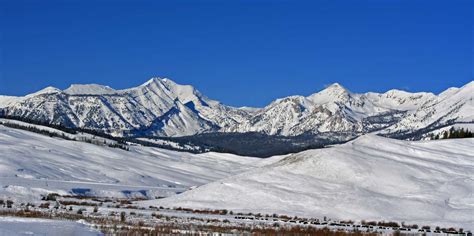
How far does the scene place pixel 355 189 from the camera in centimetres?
7575

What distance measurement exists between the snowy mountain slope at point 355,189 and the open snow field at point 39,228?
3180 cm

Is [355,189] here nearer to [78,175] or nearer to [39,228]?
[39,228]

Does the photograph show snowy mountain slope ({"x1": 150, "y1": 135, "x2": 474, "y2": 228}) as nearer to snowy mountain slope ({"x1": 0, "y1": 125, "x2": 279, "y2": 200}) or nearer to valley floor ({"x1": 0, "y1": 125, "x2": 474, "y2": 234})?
valley floor ({"x1": 0, "y1": 125, "x2": 474, "y2": 234})

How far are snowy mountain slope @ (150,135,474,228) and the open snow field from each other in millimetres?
31796

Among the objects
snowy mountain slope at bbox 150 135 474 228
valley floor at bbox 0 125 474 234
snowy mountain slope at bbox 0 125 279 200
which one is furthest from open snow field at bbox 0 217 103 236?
snowy mountain slope at bbox 0 125 279 200

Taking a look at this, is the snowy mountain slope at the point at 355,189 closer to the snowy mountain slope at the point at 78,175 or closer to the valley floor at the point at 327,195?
the valley floor at the point at 327,195

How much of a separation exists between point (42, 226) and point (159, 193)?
78.0m

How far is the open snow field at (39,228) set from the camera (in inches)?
1278

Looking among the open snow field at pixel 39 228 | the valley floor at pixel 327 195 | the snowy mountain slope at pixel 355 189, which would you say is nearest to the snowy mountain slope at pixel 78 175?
the valley floor at pixel 327 195

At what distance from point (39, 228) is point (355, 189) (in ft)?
154

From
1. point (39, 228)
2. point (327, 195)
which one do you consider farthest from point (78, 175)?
point (39, 228)

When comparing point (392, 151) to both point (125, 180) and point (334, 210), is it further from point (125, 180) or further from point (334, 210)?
point (125, 180)

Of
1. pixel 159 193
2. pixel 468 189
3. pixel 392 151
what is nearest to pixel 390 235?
pixel 468 189

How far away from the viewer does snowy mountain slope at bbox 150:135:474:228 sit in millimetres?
67312
